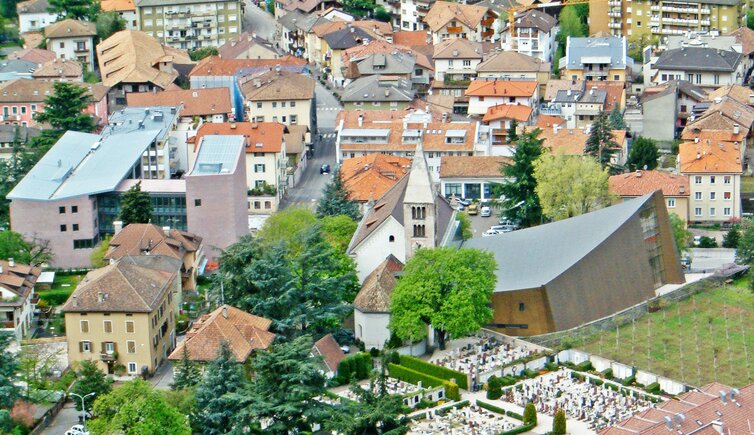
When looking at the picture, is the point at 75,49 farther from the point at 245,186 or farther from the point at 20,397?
the point at 20,397

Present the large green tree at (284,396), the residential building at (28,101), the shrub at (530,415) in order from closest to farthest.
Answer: the large green tree at (284,396) < the shrub at (530,415) < the residential building at (28,101)

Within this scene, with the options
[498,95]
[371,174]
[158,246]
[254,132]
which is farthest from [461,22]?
[158,246]

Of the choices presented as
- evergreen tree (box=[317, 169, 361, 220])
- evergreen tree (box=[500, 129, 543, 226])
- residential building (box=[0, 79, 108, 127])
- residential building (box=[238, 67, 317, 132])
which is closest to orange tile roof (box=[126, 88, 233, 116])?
residential building (box=[238, 67, 317, 132])

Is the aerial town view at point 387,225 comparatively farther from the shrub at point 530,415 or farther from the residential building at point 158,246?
the residential building at point 158,246

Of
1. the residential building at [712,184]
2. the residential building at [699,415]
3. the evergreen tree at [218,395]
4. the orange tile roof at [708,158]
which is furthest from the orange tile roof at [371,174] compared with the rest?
the residential building at [699,415]

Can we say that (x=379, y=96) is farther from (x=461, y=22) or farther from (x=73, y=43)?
(x=73, y=43)
